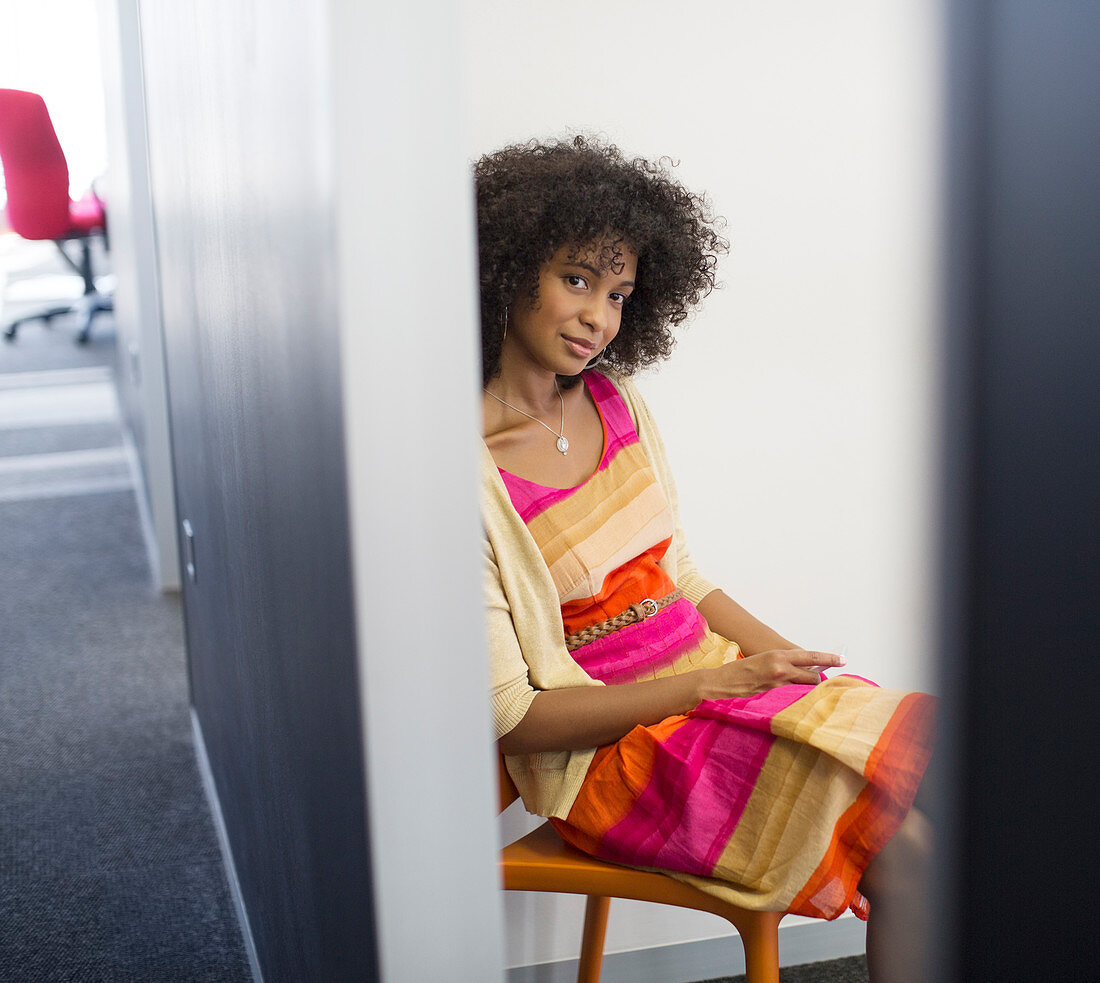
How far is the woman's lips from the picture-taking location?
1.23 metres

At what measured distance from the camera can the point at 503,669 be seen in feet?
3.62

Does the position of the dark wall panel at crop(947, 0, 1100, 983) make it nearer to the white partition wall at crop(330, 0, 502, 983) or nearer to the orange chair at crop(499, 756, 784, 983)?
the white partition wall at crop(330, 0, 502, 983)

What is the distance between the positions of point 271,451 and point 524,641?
0.35 metres

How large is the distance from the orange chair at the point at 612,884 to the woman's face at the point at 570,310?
1.51 ft

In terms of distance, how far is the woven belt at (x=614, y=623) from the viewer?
4.00ft

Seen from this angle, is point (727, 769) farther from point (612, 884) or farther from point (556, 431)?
point (556, 431)

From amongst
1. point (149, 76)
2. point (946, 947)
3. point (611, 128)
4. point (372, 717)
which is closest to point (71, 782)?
point (149, 76)

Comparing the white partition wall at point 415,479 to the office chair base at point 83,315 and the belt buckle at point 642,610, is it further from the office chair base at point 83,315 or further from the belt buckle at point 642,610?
the office chair base at point 83,315

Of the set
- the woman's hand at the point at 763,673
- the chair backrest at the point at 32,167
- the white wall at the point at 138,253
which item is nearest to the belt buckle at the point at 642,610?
the woman's hand at the point at 763,673

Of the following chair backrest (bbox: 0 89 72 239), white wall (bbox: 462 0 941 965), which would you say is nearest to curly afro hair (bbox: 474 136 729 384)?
white wall (bbox: 462 0 941 965)

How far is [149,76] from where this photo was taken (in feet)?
6.25

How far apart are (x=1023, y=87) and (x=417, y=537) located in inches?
17.3

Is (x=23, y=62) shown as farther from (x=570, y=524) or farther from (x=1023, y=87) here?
(x=1023, y=87)

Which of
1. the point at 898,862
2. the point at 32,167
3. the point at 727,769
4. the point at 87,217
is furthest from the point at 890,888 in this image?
the point at 87,217
